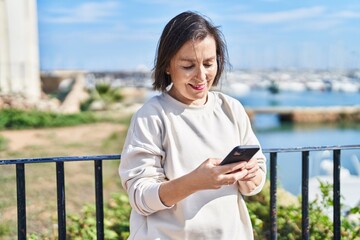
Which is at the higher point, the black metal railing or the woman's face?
the woman's face

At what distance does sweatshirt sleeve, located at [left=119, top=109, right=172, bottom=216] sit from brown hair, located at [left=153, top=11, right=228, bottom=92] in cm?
15

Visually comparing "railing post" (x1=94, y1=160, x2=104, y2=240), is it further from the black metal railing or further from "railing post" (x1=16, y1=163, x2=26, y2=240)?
"railing post" (x1=16, y1=163, x2=26, y2=240)

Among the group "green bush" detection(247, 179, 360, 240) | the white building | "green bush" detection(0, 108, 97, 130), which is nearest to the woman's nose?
"green bush" detection(247, 179, 360, 240)

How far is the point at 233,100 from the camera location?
1.63 meters

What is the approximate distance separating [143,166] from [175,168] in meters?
0.08

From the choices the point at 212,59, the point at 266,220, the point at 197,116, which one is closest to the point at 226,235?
the point at 197,116

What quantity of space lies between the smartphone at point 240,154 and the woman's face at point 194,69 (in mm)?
242

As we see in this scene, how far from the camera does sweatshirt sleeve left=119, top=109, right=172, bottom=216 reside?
147 cm

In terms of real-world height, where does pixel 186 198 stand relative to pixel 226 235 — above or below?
above

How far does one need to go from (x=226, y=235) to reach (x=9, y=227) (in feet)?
12.3

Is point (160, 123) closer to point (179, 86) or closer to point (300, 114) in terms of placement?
point (179, 86)

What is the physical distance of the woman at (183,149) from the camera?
1.49 m

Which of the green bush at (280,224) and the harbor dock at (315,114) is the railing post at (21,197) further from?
the harbor dock at (315,114)

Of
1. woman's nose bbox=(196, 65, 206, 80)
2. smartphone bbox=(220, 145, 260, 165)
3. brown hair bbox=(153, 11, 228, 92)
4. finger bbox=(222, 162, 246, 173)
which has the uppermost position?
brown hair bbox=(153, 11, 228, 92)
